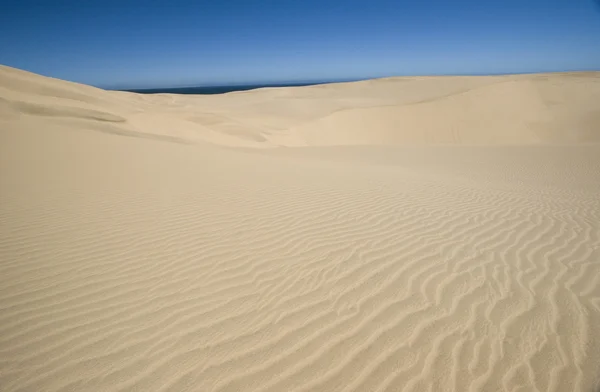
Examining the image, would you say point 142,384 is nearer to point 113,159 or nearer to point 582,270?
point 582,270

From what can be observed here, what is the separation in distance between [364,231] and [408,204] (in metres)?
1.71

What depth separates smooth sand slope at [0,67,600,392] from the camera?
88.1 inches

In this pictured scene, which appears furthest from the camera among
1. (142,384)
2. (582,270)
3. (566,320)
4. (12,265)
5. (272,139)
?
(272,139)

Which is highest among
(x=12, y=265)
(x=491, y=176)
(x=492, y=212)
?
(x=12, y=265)

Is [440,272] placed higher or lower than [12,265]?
lower

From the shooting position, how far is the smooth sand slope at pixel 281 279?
224 centimetres

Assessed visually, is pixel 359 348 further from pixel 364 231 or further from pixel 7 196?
pixel 7 196

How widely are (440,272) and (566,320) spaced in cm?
105

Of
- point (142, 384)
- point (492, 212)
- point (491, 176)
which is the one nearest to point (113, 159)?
point (142, 384)

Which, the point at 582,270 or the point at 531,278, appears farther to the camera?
the point at 582,270

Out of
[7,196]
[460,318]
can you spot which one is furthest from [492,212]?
[7,196]

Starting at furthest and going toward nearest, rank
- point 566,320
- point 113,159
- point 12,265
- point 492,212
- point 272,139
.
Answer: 1. point 272,139
2. point 113,159
3. point 492,212
4. point 12,265
5. point 566,320

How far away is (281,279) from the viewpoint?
326 cm

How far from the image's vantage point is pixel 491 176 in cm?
1052
